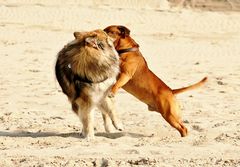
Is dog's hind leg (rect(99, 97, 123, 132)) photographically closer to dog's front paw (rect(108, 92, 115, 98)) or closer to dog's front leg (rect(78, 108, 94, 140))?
dog's front paw (rect(108, 92, 115, 98))

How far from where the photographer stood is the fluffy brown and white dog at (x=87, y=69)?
669cm

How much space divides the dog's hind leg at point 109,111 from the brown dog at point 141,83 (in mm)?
173

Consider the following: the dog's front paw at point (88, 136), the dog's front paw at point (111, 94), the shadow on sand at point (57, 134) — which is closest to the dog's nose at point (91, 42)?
the dog's front paw at point (111, 94)

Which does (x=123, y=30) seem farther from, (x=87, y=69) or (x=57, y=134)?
(x=57, y=134)

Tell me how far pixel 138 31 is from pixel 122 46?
374 inches

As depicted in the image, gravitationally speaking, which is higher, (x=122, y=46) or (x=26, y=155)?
(x=122, y=46)

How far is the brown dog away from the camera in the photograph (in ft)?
23.2

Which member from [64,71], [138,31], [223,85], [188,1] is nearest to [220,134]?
[64,71]

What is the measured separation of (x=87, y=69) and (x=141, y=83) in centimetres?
75

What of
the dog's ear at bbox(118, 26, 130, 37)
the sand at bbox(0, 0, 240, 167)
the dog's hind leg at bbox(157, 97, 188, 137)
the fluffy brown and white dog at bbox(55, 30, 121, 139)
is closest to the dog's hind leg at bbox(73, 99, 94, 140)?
the fluffy brown and white dog at bbox(55, 30, 121, 139)

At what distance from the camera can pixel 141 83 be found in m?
7.20

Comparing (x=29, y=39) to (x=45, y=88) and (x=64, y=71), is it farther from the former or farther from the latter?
(x=64, y=71)

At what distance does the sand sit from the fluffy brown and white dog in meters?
0.44

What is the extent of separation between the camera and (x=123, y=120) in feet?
27.0
